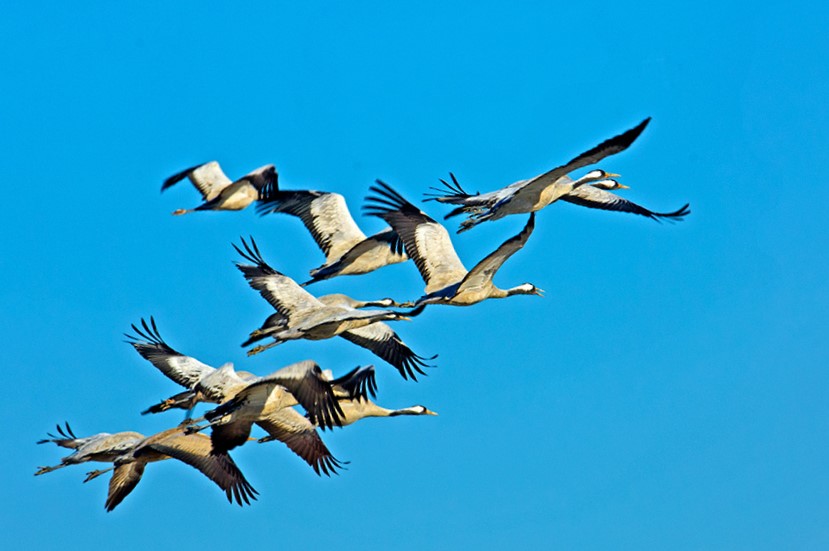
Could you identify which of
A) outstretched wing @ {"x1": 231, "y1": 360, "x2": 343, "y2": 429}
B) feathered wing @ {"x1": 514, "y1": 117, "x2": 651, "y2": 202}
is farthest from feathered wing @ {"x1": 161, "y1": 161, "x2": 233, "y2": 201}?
outstretched wing @ {"x1": 231, "y1": 360, "x2": 343, "y2": 429}

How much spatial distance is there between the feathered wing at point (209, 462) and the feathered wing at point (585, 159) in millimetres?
5466

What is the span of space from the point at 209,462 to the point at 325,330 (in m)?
2.48

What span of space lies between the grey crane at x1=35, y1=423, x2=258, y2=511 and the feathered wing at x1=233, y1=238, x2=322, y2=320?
A: 2.24 meters

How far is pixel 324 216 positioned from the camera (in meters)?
23.2

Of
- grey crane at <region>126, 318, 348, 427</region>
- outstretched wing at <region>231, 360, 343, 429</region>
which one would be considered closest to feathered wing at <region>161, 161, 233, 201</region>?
grey crane at <region>126, 318, 348, 427</region>

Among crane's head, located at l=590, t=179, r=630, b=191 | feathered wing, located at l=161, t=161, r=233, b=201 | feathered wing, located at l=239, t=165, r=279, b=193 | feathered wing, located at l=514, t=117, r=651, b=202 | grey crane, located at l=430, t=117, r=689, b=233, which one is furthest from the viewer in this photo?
feathered wing, located at l=161, t=161, r=233, b=201

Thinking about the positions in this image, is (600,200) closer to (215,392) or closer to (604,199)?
(604,199)

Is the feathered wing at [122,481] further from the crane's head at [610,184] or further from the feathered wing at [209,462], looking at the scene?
the crane's head at [610,184]

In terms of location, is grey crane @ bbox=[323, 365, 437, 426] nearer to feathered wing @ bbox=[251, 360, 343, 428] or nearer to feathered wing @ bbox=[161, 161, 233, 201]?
feathered wing @ bbox=[251, 360, 343, 428]

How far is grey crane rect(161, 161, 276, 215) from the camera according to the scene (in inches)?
947

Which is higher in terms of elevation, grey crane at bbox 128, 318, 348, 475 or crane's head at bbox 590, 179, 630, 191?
crane's head at bbox 590, 179, 630, 191

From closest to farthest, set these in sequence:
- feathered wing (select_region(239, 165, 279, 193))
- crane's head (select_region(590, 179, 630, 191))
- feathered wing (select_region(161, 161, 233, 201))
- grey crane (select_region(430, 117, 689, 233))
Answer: grey crane (select_region(430, 117, 689, 233)), crane's head (select_region(590, 179, 630, 191)), feathered wing (select_region(239, 165, 279, 193)), feathered wing (select_region(161, 161, 233, 201))

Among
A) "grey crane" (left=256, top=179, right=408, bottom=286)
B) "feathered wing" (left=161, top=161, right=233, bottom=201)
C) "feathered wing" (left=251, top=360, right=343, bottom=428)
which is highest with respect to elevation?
"feathered wing" (left=161, top=161, right=233, bottom=201)

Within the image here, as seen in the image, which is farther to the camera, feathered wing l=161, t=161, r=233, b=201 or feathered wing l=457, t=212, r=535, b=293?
feathered wing l=161, t=161, r=233, b=201
